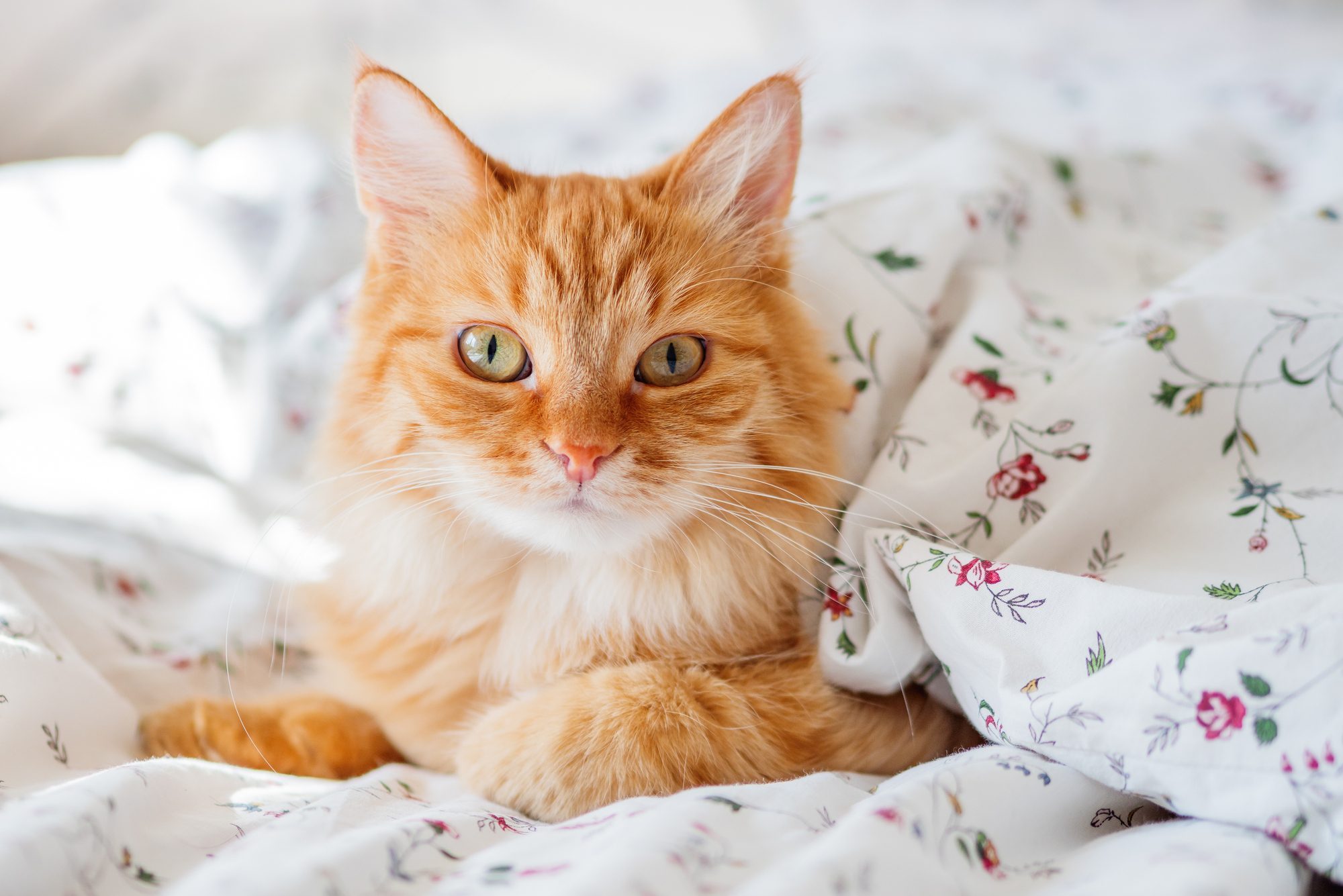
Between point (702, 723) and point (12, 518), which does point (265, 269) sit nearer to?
point (12, 518)

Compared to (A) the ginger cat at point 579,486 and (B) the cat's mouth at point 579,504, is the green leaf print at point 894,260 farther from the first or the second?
(B) the cat's mouth at point 579,504

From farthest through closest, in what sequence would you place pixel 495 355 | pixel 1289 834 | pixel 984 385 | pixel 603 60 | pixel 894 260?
pixel 603 60 → pixel 894 260 → pixel 984 385 → pixel 495 355 → pixel 1289 834

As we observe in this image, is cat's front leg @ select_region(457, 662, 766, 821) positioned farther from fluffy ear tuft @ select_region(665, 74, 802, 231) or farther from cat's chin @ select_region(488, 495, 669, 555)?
fluffy ear tuft @ select_region(665, 74, 802, 231)

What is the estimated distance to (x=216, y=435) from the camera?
192 centimetres

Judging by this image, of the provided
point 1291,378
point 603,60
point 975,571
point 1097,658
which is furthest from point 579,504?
point 603,60

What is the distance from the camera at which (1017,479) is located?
4.18ft

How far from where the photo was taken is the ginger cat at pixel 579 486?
112cm

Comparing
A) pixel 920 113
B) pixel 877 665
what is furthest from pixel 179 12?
pixel 877 665

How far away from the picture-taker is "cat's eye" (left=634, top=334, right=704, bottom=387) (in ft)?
3.97

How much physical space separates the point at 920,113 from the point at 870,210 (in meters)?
0.98

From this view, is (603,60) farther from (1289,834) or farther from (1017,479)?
(1289,834)

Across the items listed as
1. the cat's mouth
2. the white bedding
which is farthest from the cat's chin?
the white bedding

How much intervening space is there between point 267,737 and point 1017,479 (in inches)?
45.5

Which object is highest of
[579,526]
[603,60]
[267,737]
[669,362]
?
[603,60]
